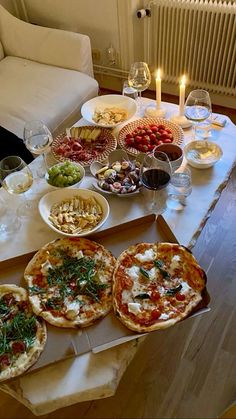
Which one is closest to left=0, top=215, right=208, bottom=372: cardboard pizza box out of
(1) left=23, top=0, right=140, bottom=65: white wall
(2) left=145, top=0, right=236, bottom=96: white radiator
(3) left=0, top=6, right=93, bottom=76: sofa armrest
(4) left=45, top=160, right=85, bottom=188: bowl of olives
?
(4) left=45, top=160, right=85, bottom=188: bowl of olives

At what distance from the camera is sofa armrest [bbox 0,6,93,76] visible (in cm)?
244

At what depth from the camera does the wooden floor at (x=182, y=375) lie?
1532 mm

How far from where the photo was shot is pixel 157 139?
5.39 feet

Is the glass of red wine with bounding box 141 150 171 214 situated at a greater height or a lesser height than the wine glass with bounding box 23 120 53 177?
lesser

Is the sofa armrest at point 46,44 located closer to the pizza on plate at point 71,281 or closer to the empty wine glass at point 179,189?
the empty wine glass at point 179,189

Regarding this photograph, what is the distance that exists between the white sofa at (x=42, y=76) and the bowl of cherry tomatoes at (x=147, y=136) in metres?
0.72

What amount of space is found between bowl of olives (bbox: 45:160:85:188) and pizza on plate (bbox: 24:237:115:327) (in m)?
0.27

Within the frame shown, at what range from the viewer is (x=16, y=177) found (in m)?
1.40

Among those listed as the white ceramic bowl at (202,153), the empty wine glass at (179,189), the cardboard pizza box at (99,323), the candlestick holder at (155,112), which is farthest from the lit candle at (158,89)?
the cardboard pizza box at (99,323)

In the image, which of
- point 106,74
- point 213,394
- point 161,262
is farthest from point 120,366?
point 106,74

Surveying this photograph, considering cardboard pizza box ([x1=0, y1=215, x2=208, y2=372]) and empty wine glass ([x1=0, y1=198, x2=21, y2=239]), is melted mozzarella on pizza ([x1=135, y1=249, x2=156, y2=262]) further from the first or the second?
empty wine glass ([x1=0, y1=198, x2=21, y2=239])

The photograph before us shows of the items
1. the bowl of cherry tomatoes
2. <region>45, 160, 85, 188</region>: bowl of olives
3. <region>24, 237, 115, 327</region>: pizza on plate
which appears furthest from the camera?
the bowl of cherry tomatoes

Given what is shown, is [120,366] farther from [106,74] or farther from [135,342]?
[106,74]

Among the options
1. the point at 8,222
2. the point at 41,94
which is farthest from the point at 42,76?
the point at 8,222
